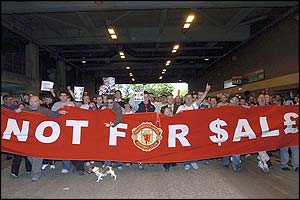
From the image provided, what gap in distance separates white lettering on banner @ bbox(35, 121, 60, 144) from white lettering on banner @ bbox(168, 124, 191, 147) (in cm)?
250

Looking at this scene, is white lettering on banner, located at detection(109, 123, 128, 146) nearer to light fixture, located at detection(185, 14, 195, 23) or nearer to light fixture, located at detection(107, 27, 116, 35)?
light fixture, located at detection(185, 14, 195, 23)

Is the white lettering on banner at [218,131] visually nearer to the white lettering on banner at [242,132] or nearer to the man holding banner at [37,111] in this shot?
the white lettering on banner at [242,132]

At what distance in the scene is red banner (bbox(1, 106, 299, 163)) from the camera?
7.39 m

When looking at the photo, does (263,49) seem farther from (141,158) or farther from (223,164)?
(141,158)

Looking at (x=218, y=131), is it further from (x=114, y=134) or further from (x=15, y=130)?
(x=15, y=130)

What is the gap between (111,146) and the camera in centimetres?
758

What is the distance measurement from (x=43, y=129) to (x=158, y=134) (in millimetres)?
2514

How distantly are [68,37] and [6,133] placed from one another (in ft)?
38.4

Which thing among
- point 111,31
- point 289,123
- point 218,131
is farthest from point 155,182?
point 111,31

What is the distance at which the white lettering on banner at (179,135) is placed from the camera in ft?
25.4

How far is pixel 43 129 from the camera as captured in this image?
7375 millimetres

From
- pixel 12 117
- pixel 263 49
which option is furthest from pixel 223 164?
pixel 263 49

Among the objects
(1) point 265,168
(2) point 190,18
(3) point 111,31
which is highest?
(2) point 190,18

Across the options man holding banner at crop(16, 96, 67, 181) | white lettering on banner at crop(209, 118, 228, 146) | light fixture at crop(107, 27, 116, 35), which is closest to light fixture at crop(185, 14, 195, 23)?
light fixture at crop(107, 27, 116, 35)
